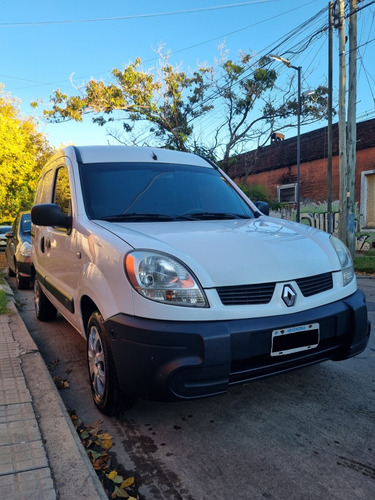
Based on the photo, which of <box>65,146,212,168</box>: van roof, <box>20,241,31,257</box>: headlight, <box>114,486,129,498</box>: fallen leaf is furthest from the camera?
<box>20,241,31,257</box>: headlight

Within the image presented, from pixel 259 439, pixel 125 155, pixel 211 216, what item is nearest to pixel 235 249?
pixel 211 216

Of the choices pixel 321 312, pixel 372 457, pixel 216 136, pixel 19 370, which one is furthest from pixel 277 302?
pixel 216 136

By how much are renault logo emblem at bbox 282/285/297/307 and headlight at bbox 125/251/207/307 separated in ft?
1.70

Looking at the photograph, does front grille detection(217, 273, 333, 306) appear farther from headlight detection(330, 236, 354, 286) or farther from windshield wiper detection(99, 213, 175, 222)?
windshield wiper detection(99, 213, 175, 222)

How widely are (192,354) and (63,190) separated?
248 cm

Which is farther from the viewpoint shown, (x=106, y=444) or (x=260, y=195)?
(x=260, y=195)

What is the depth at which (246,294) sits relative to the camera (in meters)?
2.40

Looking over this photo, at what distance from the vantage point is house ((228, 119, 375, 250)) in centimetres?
1662

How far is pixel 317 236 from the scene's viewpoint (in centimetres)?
310

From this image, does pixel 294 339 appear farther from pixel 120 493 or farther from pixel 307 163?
pixel 307 163

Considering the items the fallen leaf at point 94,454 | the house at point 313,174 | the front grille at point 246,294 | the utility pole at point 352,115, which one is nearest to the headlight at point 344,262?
the front grille at point 246,294

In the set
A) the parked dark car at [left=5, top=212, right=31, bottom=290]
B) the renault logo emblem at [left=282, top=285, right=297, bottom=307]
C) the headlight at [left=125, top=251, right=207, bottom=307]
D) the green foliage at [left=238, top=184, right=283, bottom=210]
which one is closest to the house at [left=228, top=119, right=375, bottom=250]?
the green foliage at [left=238, top=184, right=283, bottom=210]

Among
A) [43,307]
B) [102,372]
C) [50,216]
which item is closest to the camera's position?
[102,372]

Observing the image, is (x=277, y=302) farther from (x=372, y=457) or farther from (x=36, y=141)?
(x=36, y=141)
